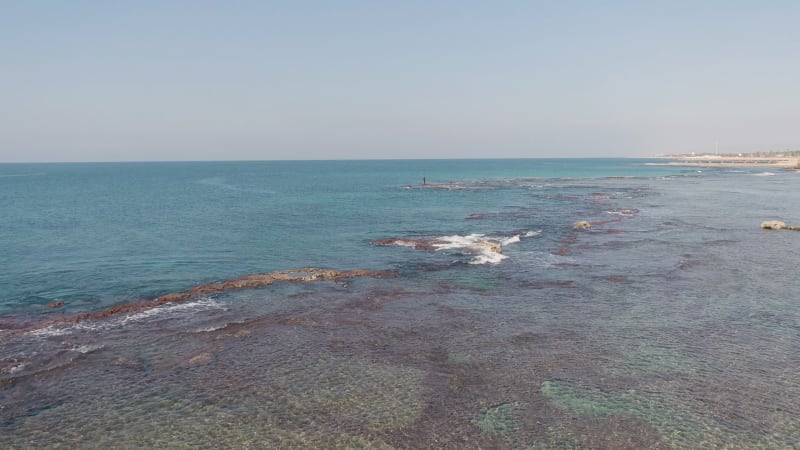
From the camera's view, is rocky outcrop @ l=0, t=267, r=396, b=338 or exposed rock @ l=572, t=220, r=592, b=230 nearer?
rocky outcrop @ l=0, t=267, r=396, b=338

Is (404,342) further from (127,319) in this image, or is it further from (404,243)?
(404,243)

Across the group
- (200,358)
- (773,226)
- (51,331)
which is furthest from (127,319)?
(773,226)

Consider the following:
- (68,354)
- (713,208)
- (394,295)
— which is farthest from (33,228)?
(713,208)

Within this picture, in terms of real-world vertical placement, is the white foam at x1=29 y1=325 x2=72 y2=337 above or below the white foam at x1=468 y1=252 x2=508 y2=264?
below

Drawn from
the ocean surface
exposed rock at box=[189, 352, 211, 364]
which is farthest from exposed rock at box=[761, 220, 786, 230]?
exposed rock at box=[189, 352, 211, 364]

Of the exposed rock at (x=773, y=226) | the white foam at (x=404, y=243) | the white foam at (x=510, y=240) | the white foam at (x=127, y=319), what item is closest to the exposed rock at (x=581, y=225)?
the white foam at (x=510, y=240)

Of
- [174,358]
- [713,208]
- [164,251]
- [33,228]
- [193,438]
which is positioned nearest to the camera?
[193,438]

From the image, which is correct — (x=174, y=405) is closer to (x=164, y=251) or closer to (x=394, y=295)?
(x=394, y=295)

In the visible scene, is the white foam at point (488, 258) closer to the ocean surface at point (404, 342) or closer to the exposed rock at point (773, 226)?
the ocean surface at point (404, 342)

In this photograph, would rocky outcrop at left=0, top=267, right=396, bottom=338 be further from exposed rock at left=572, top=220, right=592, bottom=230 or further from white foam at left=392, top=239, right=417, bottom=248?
exposed rock at left=572, top=220, right=592, bottom=230
